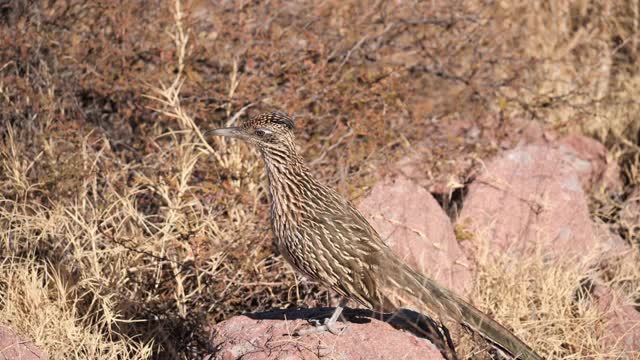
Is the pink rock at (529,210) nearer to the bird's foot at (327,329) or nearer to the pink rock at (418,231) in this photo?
the pink rock at (418,231)

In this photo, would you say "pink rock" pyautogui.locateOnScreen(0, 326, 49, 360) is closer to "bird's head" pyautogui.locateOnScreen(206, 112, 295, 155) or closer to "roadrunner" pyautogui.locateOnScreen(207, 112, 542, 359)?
"roadrunner" pyautogui.locateOnScreen(207, 112, 542, 359)

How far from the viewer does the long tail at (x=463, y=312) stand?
15.1ft

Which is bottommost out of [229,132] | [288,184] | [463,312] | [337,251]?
[463,312]

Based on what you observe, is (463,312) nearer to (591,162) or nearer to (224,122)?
(224,122)

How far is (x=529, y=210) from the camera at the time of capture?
7.10 metres

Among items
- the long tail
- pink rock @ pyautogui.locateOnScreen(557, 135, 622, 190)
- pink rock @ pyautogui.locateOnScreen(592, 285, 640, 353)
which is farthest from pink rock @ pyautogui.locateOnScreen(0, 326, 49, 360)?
pink rock @ pyautogui.locateOnScreen(557, 135, 622, 190)

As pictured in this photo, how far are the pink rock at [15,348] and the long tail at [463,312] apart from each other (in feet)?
6.76

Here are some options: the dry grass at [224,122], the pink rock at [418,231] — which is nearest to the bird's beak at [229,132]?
the dry grass at [224,122]

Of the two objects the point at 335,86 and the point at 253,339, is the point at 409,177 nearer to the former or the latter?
the point at 335,86

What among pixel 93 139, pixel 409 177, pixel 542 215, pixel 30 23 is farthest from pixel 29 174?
pixel 542 215

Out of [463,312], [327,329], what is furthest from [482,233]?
[327,329]

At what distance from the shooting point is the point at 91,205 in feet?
20.1

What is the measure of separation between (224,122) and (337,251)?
2.75 m

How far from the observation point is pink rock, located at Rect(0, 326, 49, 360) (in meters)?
4.91
